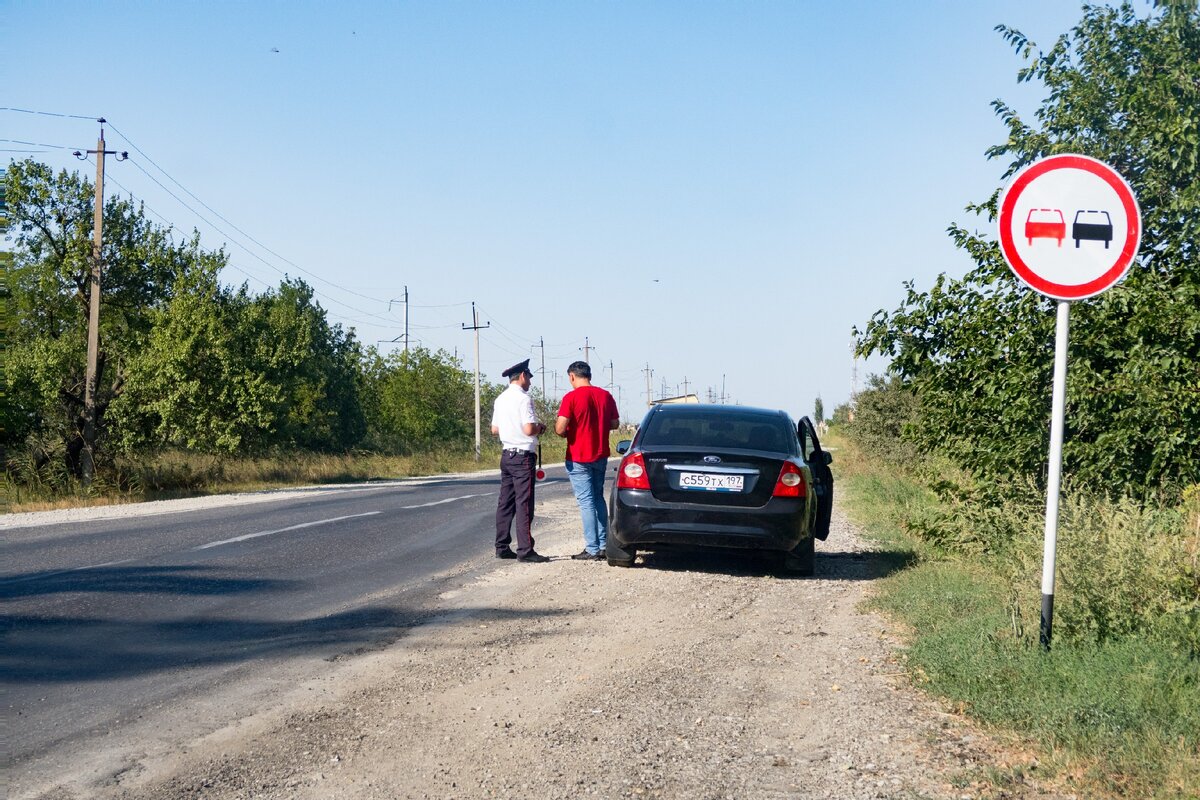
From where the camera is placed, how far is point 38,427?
29.2m

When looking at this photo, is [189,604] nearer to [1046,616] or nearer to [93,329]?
[1046,616]

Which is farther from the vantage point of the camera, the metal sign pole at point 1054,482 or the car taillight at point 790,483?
the car taillight at point 790,483

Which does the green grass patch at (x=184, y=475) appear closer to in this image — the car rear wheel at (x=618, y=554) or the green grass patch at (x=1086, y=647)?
the car rear wheel at (x=618, y=554)

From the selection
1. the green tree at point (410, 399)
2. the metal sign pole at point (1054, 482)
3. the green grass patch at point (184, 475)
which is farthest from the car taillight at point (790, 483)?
the green tree at point (410, 399)

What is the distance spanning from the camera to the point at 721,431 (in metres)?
10.4

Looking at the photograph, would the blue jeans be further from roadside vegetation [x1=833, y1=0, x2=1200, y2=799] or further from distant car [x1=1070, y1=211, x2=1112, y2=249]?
distant car [x1=1070, y1=211, x2=1112, y2=249]

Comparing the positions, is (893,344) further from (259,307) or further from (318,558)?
(259,307)

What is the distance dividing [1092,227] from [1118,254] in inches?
8.0

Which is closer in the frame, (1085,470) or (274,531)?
(1085,470)

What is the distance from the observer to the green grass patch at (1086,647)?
14.0ft

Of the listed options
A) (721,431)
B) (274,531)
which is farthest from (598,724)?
(274,531)

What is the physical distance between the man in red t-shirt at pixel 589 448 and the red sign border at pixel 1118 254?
213 inches

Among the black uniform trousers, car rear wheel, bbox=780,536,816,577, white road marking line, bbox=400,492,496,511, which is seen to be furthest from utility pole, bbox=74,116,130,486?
car rear wheel, bbox=780,536,816,577

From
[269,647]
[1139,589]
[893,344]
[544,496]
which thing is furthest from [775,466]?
[544,496]
